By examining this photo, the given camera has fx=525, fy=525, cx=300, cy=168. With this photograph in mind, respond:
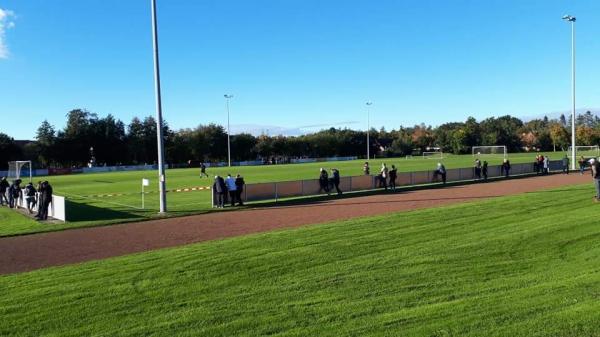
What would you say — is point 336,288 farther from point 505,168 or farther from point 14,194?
point 505,168

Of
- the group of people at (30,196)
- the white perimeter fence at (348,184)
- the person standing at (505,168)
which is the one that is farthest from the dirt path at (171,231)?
the person standing at (505,168)

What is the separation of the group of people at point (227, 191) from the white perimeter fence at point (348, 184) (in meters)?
0.30

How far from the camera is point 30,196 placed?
23.1 meters

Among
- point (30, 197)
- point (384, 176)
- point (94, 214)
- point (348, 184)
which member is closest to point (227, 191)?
point (94, 214)

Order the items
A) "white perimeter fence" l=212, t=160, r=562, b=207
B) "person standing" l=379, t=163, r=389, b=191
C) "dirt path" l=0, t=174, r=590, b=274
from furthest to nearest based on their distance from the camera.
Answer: "person standing" l=379, t=163, r=389, b=191 → "white perimeter fence" l=212, t=160, r=562, b=207 → "dirt path" l=0, t=174, r=590, b=274

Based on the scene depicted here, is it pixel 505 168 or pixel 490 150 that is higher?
pixel 490 150

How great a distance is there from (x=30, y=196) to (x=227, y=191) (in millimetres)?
8610

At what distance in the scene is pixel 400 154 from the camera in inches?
5148

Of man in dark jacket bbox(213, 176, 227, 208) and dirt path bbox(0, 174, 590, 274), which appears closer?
dirt path bbox(0, 174, 590, 274)

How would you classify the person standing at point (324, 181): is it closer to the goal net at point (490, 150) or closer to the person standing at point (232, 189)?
A: the person standing at point (232, 189)

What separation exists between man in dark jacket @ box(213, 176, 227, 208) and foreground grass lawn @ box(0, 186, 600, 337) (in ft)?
32.2

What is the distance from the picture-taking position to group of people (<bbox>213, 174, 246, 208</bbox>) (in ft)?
76.0

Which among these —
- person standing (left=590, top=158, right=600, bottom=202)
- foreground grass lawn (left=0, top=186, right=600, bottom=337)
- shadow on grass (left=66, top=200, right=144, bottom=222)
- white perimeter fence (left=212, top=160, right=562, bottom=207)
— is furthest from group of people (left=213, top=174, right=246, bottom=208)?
person standing (left=590, top=158, right=600, bottom=202)

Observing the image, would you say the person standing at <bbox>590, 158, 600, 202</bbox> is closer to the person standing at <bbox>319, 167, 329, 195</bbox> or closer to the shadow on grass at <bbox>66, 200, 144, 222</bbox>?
the person standing at <bbox>319, 167, 329, 195</bbox>
